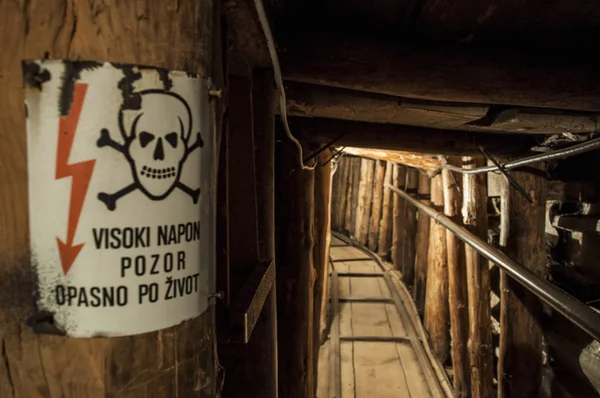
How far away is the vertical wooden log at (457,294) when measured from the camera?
12.1ft

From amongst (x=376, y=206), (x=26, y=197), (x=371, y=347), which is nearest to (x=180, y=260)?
(x=26, y=197)

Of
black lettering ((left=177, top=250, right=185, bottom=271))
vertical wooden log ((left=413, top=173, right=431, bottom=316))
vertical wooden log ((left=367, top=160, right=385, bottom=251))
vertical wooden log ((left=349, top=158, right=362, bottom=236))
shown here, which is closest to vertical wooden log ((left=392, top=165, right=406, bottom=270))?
vertical wooden log ((left=413, top=173, right=431, bottom=316))

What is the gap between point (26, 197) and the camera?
60 centimetres

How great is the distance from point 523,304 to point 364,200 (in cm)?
599

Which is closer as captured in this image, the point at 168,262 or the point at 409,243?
the point at 168,262

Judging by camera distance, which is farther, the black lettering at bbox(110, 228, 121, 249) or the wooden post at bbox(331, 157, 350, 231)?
the wooden post at bbox(331, 157, 350, 231)

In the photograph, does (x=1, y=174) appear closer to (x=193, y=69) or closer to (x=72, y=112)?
(x=72, y=112)

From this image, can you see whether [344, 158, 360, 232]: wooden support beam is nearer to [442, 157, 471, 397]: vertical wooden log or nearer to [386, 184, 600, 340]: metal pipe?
[442, 157, 471, 397]: vertical wooden log

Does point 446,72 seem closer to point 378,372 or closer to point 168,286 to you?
point 168,286

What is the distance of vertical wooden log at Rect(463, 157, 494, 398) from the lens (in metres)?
3.11

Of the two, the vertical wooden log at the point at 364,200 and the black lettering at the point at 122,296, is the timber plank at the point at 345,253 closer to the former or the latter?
the vertical wooden log at the point at 364,200

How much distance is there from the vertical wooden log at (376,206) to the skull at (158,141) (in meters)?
7.02

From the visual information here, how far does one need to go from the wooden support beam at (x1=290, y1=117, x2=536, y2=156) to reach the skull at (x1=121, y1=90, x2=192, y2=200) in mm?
1759

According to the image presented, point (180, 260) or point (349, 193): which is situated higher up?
point (349, 193)
